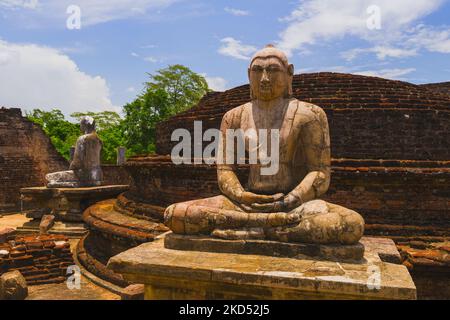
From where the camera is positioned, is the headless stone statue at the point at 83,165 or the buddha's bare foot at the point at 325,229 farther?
the headless stone statue at the point at 83,165

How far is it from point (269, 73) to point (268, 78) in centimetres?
4

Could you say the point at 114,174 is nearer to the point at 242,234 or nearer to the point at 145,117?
the point at 145,117

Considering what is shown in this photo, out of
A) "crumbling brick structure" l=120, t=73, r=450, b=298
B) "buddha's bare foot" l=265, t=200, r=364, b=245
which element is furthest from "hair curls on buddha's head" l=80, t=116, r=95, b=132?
"buddha's bare foot" l=265, t=200, r=364, b=245

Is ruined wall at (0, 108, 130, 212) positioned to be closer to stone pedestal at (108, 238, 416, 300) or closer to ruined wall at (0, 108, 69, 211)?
ruined wall at (0, 108, 69, 211)

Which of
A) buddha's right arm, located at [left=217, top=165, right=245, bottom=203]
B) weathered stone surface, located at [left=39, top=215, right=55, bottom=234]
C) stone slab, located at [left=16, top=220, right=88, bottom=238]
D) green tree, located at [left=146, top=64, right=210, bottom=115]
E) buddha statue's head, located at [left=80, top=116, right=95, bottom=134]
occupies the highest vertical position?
green tree, located at [left=146, top=64, right=210, bottom=115]

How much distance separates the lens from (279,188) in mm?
3131

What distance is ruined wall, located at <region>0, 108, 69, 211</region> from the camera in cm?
1436

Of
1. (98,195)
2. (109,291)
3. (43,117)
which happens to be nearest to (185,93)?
(43,117)

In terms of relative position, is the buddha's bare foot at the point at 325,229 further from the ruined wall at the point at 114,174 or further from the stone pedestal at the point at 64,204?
the ruined wall at the point at 114,174

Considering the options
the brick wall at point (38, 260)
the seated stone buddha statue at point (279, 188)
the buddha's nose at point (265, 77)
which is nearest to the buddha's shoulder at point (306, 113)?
the seated stone buddha statue at point (279, 188)

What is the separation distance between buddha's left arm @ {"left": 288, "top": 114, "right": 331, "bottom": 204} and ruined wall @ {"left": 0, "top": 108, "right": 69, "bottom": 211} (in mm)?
14530

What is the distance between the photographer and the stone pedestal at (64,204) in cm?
931

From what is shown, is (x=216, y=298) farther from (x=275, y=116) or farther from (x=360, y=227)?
(x=275, y=116)

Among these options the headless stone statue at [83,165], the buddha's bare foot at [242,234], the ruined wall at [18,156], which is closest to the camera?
the buddha's bare foot at [242,234]
